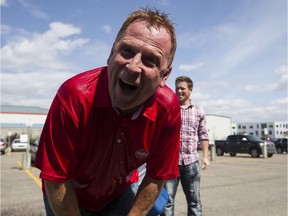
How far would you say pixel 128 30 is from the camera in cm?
175

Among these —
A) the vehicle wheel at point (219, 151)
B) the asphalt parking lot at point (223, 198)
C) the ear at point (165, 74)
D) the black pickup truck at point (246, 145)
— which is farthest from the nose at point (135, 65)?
the vehicle wheel at point (219, 151)

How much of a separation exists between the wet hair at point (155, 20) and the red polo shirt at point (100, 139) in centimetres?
28

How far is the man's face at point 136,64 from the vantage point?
5.39ft

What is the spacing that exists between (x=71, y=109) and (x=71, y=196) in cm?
54

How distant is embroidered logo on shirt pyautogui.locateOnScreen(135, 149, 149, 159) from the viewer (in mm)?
1985

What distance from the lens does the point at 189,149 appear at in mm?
4352

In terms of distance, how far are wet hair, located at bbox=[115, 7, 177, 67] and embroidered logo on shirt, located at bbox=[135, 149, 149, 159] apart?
56cm

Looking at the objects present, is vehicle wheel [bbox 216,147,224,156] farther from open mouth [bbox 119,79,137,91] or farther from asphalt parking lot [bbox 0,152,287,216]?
open mouth [bbox 119,79,137,91]

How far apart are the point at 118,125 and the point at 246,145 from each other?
70.6 feet

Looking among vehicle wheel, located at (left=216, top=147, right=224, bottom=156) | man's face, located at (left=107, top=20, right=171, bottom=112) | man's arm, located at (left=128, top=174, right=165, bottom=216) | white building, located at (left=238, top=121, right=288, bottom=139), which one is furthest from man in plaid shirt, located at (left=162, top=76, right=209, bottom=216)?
white building, located at (left=238, top=121, right=288, bottom=139)

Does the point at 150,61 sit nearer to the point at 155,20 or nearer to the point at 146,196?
the point at 155,20

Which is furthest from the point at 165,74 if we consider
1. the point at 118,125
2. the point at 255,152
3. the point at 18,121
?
the point at 18,121

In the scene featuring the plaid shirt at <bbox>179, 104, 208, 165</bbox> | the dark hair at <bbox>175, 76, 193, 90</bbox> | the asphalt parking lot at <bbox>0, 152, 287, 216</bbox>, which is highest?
the dark hair at <bbox>175, 76, 193, 90</bbox>

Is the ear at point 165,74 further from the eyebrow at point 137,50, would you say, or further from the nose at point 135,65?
the nose at point 135,65
